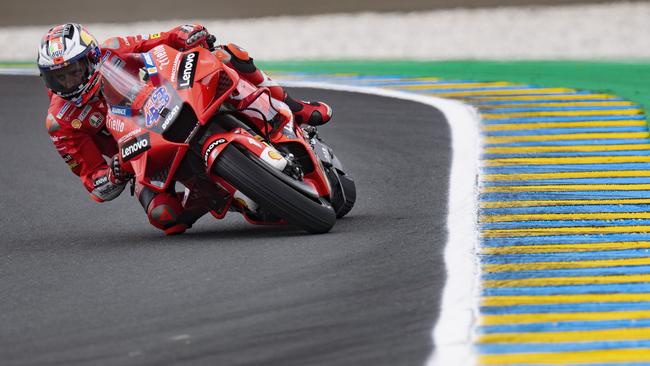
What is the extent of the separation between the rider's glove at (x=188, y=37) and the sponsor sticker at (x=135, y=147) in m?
0.88

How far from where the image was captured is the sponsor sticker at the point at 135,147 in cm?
766

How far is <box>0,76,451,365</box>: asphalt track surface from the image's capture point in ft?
17.6

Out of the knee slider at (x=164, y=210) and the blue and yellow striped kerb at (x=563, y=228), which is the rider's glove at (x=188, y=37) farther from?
the blue and yellow striped kerb at (x=563, y=228)

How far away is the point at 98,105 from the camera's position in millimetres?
8359

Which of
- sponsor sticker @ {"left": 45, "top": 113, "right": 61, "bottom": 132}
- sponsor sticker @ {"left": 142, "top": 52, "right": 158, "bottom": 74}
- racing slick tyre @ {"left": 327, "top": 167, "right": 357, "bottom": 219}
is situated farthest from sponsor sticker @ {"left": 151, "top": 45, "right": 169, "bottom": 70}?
racing slick tyre @ {"left": 327, "top": 167, "right": 357, "bottom": 219}

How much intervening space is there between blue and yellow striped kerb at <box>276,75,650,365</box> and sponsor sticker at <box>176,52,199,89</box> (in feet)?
6.12

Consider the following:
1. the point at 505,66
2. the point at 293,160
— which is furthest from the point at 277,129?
the point at 505,66

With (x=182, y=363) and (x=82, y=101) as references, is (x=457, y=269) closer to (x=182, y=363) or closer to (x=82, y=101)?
(x=182, y=363)

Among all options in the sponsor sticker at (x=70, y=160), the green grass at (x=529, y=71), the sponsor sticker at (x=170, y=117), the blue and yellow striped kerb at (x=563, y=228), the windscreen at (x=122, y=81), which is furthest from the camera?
the green grass at (x=529, y=71)

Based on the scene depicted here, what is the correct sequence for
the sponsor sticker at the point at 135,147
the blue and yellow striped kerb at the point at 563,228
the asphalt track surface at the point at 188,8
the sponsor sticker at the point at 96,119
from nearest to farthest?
the blue and yellow striped kerb at the point at 563,228, the sponsor sticker at the point at 135,147, the sponsor sticker at the point at 96,119, the asphalt track surface at the point at 188,8

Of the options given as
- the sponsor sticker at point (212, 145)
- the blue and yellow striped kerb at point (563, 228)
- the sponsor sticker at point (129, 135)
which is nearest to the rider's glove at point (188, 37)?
the sponsor sticker at point (129, 135)

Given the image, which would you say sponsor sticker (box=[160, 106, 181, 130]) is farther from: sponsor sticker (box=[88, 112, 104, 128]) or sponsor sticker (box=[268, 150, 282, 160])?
sponsor sticker (box=[88, 112, 104, 128])

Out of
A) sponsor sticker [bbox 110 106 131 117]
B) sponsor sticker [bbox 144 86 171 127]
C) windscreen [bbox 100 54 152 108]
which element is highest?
sponsor sticker [bbox 144 86 171 127]

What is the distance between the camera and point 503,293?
5977 mm
